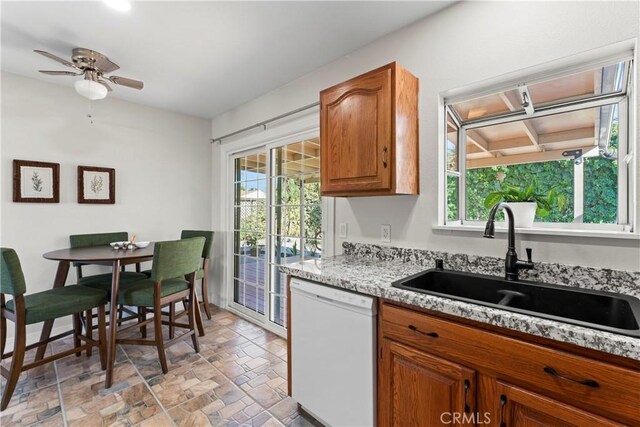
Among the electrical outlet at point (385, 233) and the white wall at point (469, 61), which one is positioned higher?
the white wall at point (469, 61)

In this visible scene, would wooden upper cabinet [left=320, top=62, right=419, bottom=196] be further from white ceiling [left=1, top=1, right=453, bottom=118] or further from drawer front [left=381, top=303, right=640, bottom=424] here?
drawer front [left=381, top=303, right=640, bottom=424]

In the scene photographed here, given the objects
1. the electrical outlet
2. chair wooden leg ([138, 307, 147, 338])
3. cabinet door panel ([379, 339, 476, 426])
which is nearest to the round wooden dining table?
chair wooden leg ([138, 307, 147, 338])

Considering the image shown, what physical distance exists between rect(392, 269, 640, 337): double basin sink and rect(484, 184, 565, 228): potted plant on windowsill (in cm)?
33

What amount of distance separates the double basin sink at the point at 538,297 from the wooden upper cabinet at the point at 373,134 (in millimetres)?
559

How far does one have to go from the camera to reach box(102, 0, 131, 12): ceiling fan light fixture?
170 cm

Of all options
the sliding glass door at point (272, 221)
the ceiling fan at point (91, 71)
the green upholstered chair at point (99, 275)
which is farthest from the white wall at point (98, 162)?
the ceiling fan at point (91, 71)

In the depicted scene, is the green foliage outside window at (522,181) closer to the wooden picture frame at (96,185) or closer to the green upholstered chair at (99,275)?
the green upholstered chair at (99,275)

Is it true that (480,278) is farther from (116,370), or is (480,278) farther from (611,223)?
(116,370)

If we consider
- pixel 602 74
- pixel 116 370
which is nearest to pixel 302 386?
pixel 116 370

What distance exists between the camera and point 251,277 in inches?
135

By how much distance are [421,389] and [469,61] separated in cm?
175

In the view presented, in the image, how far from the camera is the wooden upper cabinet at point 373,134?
5.49 feet

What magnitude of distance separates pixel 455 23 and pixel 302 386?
234 cm

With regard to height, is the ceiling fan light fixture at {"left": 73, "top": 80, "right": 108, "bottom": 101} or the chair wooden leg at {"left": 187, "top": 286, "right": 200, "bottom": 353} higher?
the ceiling fan light fixture at {"left": 73, "top": 80, "right": 108, "bottom": 101}
